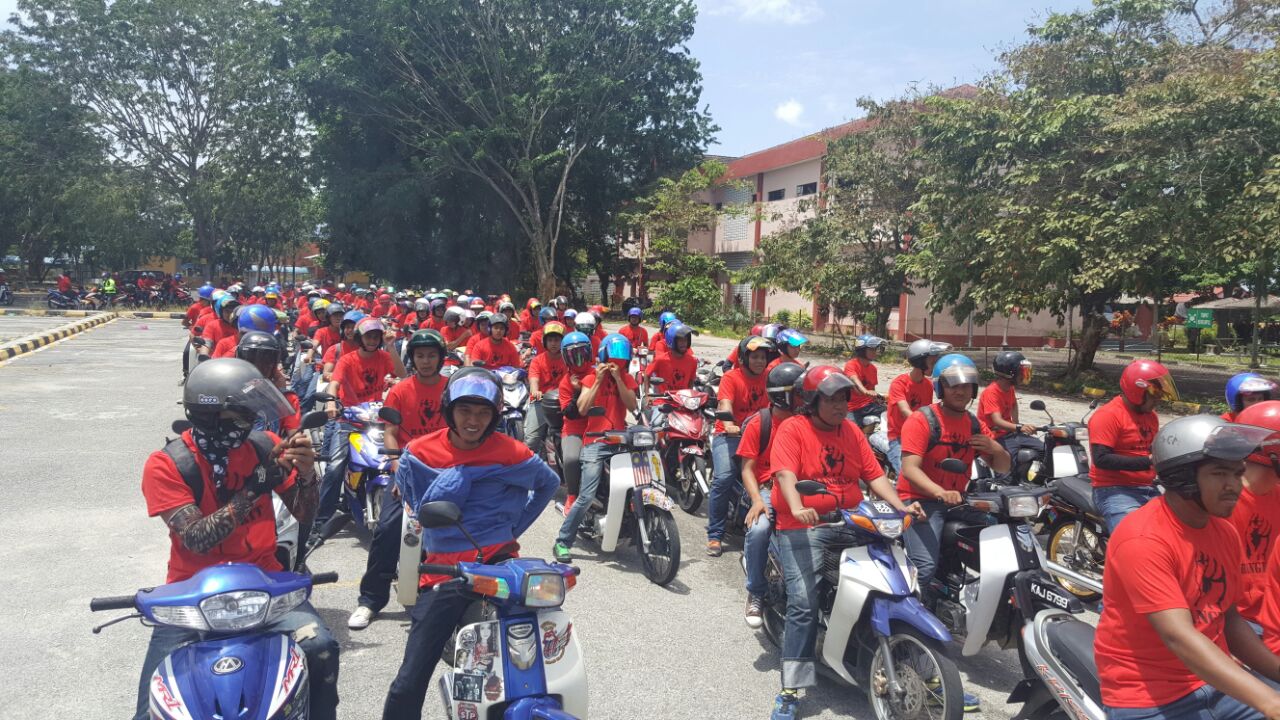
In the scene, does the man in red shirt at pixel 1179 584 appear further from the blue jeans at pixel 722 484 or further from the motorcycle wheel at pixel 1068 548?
the blue jeans at pixel 722 484

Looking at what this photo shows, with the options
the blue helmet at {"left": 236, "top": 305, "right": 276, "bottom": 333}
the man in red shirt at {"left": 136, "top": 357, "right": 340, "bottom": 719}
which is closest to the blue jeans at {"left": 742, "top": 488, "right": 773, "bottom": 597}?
the man in red shirt at {"left": 136, "top": 357, "right": 340, "bottom": 719}

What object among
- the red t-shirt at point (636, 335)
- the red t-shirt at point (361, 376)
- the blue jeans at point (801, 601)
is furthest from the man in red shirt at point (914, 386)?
the red t-shirt at point (636, 335)

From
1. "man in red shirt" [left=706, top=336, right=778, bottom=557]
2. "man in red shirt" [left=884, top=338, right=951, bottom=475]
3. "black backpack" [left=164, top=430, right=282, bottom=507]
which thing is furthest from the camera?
"man in red shirt" [left=884, top=338, right=951, bottom=475]

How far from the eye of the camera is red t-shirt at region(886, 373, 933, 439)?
7.59 meters

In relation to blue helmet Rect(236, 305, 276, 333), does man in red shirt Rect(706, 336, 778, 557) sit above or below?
below

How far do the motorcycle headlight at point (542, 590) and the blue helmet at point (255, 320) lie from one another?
562 cm

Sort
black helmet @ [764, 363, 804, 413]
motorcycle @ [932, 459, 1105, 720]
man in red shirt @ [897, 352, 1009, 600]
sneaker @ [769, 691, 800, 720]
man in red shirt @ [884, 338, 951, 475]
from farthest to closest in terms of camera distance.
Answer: man in red shirt @ [884, 338, 951, 475] < black helmet @ [764, 363, 804, 413] < man in red shirt @ [897, 352, 1009, 600] < sneaker @ [769, 691, 800, 720] < motorcycle @ [932, 459, 1105, 720]

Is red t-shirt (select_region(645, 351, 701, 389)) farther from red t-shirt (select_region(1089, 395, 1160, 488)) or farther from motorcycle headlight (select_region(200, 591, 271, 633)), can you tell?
motorcycle headlight (select_region(200, 591, 271, 633))

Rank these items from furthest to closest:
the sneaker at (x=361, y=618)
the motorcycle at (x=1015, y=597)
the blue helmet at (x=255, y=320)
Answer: the blue helmet at (x=255, y=320), the sneaker at (x=361, y=618), the motorcycle at (x=1015, y=597)

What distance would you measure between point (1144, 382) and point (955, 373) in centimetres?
146

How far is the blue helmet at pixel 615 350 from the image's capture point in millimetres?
7141

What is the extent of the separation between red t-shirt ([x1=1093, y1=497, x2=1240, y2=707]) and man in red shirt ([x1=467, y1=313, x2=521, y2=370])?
8.06 metres

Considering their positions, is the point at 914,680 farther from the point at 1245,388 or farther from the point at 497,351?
the point at 497,351

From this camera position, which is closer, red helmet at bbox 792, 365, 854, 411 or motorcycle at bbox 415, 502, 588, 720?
motorcycle at bbox 415, 502, 588, 720
